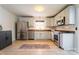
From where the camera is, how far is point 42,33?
11898mm

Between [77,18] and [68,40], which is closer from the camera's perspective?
[77,18]

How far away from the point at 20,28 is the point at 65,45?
20.4 ft

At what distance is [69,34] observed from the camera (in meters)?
5.88

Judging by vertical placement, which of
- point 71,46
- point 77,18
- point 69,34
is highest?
point 77,18
